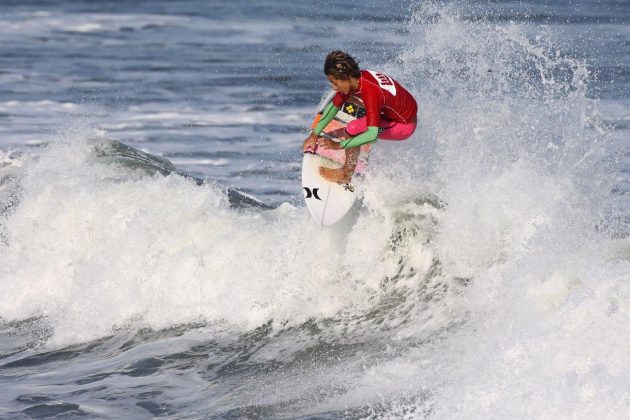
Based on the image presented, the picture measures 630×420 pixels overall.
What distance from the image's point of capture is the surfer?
29.5 ft

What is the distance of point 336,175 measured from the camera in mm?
9742

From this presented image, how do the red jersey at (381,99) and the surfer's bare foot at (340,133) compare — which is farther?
the surfer's bare foot at (340,133)

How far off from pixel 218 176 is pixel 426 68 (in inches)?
210

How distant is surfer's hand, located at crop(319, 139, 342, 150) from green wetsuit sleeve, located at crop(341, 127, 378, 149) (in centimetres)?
49

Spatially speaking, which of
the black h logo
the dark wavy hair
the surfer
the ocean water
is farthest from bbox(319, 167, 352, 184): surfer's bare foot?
the dark wavy hair

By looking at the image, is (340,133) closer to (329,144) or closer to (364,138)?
(329,144)

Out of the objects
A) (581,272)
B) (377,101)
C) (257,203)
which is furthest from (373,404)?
(257,203)

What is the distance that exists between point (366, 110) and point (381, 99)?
0.19m

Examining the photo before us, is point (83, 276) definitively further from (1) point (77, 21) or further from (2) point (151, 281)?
(1) point (77, 21)

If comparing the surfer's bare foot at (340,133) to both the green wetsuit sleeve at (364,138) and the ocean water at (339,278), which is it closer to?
the ocean water at (339,278)

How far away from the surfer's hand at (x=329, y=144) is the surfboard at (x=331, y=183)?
0.10 meters

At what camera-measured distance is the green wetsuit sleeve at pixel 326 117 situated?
965 cm

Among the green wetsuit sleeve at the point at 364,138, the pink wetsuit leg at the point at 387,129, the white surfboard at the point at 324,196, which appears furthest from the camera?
the white surfboard at the point at 324,196

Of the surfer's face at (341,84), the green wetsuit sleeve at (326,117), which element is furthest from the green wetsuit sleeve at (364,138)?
the green wetsuit sleeve at (326,117)
